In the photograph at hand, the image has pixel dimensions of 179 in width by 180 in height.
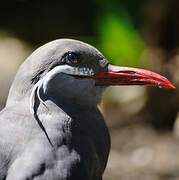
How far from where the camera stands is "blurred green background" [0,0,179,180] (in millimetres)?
7726

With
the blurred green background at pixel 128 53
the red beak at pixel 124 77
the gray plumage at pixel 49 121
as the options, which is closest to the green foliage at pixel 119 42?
the blurred green background at pixel 128 53

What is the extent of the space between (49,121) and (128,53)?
4.28 meters

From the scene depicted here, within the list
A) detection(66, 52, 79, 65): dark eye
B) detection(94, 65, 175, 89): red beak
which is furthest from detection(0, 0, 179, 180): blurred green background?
detection(66, 52, 79, 65): dark eye

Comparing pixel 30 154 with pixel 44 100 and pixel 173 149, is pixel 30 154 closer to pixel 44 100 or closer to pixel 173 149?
pixel 44 100

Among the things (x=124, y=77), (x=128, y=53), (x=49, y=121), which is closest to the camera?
(x=49, y=121)

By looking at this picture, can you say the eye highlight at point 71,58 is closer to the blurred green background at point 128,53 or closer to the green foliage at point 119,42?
the blurred green background at point 128,53

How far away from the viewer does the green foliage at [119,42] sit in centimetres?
798

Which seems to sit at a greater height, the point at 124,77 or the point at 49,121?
the point at 124,77

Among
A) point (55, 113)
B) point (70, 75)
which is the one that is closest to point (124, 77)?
point (70, 75)

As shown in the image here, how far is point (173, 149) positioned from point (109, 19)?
1433 millimetres

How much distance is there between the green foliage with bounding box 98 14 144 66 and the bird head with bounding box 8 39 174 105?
402cm

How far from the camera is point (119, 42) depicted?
8023mm

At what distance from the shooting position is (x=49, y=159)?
3.72 m

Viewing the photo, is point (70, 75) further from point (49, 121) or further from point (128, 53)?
point (128, 53)
